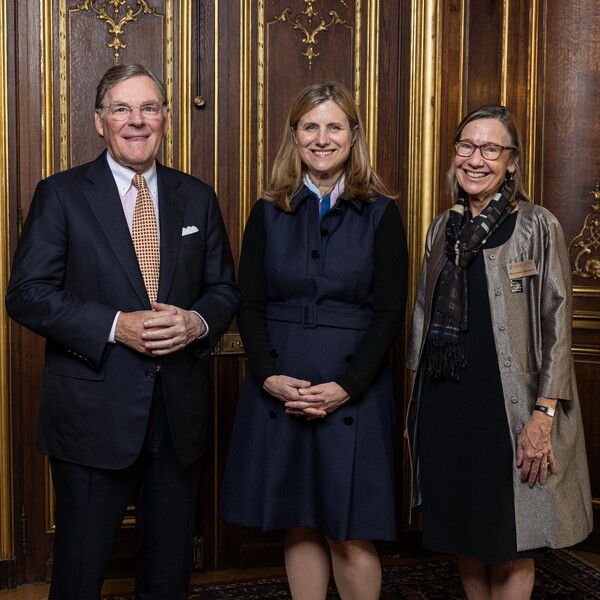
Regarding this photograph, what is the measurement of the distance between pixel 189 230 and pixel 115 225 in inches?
9.2

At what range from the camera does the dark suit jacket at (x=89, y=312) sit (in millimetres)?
2236

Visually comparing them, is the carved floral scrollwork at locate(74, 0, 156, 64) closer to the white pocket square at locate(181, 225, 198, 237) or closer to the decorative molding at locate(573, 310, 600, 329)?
the white pocket square at locate(181, 225, 198, 237)

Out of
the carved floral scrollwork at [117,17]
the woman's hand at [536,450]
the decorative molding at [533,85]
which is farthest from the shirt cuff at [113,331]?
the decorative molding at [533,85]

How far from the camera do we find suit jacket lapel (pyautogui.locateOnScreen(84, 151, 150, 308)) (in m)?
2.30

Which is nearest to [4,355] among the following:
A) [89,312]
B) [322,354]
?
[89,312]

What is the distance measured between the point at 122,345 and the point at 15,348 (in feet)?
3.97

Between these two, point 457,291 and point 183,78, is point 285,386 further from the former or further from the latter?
point 183,78

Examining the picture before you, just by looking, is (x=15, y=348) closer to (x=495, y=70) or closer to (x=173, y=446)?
(x=173, y=446)

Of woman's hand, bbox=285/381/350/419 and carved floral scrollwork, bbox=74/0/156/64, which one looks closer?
woman's hand, bbox=285/381/350/419

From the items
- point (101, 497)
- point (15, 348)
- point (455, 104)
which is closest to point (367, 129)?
point (455, 104)

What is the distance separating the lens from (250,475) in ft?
8.45

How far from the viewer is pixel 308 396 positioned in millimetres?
2438

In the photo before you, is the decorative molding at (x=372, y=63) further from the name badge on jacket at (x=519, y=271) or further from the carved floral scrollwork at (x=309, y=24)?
A: the name badge on jacket at (x=519, y=271)

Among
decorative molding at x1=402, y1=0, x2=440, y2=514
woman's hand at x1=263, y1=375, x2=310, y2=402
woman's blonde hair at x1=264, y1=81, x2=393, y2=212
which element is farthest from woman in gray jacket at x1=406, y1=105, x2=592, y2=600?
decorative molding at x1=402, y1=0, x2=440, y2=514
